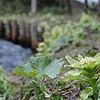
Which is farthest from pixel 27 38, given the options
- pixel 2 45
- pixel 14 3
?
pixel 14 3

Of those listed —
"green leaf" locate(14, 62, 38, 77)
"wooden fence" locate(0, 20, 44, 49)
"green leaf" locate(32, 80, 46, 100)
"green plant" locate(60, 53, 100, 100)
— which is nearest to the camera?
"green plant" locate(60, 53, 100, 100)

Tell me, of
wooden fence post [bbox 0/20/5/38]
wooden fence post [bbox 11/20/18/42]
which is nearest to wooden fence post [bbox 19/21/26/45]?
wooden fence post [bbox 11/20/18/42]

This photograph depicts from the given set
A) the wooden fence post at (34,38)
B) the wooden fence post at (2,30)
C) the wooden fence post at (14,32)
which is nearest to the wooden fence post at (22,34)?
the wooden fence post at (14,32)

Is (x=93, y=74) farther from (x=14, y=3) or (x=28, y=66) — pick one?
(x=14, y=3)

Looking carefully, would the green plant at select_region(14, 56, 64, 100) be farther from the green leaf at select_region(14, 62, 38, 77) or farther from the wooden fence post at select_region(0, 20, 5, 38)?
the wooden fence post at select_region(0, 20, 5, 38)

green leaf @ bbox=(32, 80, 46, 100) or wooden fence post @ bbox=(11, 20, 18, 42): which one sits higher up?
green leaf @ bbox=(32, 80, 46, 100)

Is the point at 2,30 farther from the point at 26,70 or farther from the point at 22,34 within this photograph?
the point at 26,70

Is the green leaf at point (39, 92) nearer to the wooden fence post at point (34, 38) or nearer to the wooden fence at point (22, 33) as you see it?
the wooden fence at point (22, 33)
